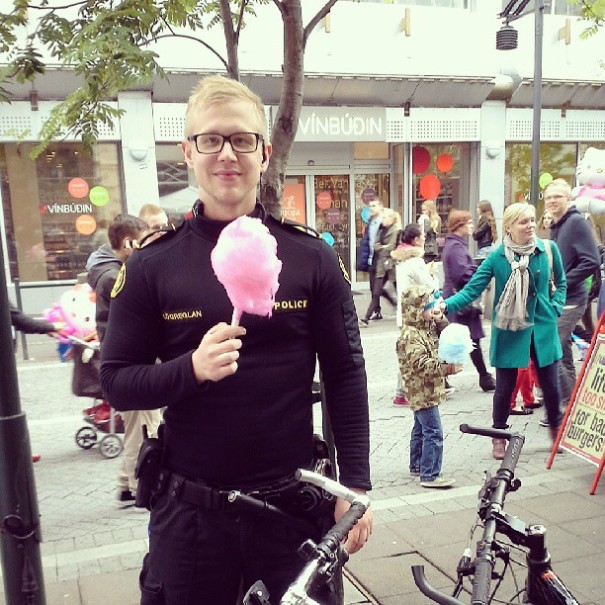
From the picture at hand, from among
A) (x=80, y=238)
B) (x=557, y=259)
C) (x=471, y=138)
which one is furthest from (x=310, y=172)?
(x=557, y=259)

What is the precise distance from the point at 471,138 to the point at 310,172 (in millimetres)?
4441

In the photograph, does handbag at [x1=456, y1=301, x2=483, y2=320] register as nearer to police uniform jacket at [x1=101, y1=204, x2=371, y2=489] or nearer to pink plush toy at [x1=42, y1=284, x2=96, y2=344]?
pink plush toy at [x1=42, y1=284, x2=96, y2=344]

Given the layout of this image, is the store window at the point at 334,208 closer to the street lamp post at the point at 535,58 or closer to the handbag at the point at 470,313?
the street lamp post at the point at 535,58

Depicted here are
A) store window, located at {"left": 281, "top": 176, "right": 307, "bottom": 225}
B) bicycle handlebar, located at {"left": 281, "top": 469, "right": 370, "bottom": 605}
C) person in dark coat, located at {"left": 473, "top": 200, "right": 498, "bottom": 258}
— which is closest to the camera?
bicycle handlebar, located at {"left": 281, "top": 469, "right": 370, "bottom": 605}

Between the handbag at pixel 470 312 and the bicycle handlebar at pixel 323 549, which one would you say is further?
the handbag at pixel 470 312

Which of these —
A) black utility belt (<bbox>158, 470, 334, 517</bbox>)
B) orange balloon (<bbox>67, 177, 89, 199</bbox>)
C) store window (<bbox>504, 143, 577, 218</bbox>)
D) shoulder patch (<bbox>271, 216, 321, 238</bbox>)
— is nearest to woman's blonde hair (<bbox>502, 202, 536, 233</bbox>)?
shoulder patch (<bbox>271, 216, 321, 238</bbox>)

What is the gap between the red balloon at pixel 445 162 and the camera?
16719mm

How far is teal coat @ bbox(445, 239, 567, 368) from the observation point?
16.8 feet

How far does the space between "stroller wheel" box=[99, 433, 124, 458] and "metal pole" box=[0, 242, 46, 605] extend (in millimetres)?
2954

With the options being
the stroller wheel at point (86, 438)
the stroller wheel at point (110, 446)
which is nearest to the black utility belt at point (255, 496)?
the stroller wheel at point (110, 446)

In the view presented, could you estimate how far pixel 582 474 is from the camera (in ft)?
16.6

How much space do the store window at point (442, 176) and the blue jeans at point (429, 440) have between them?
11699 mm

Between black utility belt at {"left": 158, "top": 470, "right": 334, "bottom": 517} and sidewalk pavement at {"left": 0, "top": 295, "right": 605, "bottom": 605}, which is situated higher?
black utility belt at {"left": 158, "top": 470, "right": 334, "bottom": 517}

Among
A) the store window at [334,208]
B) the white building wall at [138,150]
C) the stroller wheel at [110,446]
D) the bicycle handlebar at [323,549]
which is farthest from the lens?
the store window at [334,208]
